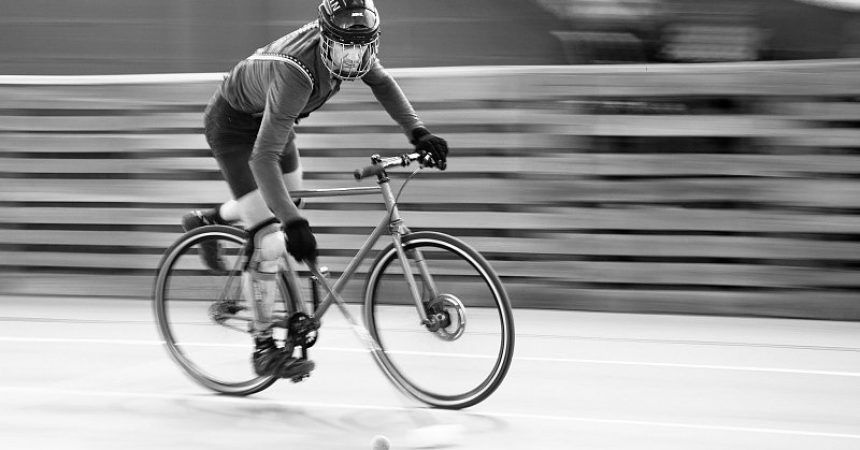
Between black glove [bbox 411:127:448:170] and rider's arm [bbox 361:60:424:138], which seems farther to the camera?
rider's arm [bbox 361:60:424:138]

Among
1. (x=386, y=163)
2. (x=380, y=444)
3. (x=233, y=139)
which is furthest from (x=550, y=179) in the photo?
(x=380, y=444)

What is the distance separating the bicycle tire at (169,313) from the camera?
514cm

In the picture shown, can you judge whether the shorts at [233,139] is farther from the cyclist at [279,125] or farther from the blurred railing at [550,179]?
the blurred railing at [550,179]

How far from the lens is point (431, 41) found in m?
8.06

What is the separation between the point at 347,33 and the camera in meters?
4.41

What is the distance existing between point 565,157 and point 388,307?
86.5 inches

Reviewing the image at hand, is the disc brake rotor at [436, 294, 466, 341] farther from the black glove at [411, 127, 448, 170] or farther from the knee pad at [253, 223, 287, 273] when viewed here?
the knee pad at [253, 223, 287, 273]

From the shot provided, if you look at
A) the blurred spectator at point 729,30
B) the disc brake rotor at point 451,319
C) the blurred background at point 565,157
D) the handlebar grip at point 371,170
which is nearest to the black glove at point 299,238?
the handlebar grip at point 371,170

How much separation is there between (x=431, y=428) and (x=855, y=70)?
324cm

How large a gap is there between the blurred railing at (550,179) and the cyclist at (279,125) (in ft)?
5.47

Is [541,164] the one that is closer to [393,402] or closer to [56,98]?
[393,402]

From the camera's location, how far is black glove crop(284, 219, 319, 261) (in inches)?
180

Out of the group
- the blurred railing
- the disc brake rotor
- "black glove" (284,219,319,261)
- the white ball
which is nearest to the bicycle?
the disc brake rotor

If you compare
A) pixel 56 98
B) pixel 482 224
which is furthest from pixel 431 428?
pixel 56 98
